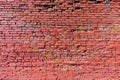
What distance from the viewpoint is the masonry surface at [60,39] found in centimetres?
526

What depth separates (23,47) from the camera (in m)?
5.34

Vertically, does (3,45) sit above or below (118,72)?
above

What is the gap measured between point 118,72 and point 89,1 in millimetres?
A: 1548

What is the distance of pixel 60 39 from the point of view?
17.4 ft

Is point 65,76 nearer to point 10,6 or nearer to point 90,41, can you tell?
point 90,41

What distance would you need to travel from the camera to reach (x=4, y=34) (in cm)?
534

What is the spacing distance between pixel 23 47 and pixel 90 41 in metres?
1.36

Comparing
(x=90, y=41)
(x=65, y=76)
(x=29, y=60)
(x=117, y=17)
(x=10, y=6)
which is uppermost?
(x=10, y=6)

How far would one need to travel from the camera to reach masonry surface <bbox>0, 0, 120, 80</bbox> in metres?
5.26

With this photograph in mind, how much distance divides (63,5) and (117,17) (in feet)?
3.63

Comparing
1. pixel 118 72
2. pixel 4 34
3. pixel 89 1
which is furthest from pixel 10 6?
pixel 118 72

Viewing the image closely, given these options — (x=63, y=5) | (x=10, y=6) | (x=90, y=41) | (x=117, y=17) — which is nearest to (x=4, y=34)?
(x=10, y=6)

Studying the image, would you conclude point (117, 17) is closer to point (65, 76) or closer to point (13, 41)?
point (65, 76)

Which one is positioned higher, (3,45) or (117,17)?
(117,17)
